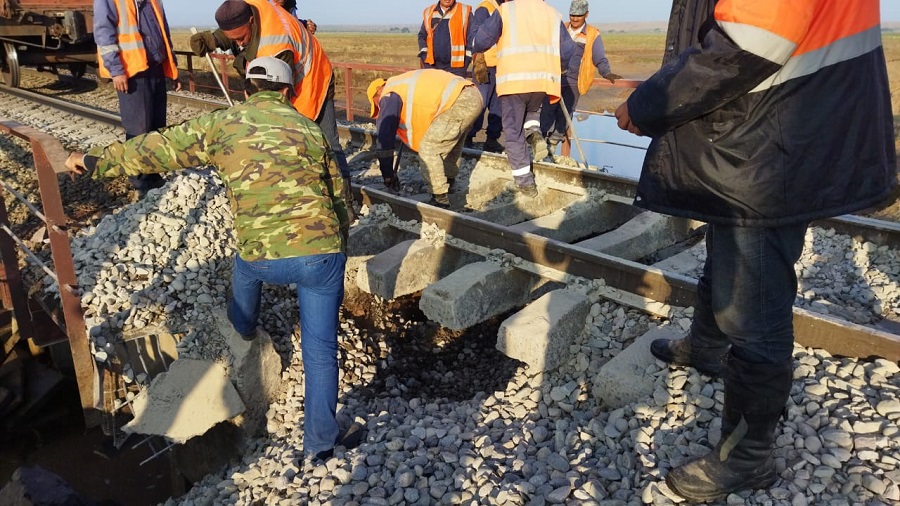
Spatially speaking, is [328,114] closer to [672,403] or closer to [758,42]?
[672,403]

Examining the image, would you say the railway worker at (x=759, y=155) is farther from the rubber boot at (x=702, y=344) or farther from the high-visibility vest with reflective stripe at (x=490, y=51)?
the high-visibility vest with reflective stripe at (x=490, y=51)

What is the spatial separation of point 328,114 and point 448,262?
64.0 inches

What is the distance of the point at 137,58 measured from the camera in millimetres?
5000

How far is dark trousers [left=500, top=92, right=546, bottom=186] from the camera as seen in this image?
5.71 m

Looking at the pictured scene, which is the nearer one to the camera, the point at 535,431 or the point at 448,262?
the point at 535,431

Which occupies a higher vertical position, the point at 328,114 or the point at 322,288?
the point at 328,114

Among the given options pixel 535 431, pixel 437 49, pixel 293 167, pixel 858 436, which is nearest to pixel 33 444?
pixel 293 167

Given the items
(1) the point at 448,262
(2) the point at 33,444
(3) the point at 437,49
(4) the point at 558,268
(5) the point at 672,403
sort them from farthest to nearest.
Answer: (3) the point at 437,49 → (2) the point at 33,444 → (1) the point at 448,262 → (4) the point at 558,268 → (5) the point at 672,403

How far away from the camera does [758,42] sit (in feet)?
5.82

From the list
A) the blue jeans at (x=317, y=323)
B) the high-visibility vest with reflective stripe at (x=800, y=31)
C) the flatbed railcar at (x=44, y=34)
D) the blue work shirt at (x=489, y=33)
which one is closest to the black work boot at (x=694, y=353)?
the high-visibility vest with reflective stripe at (x=800, y=31)

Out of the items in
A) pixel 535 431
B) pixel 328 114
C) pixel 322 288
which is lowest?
pixel 535 431

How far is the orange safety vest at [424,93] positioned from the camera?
5.23m

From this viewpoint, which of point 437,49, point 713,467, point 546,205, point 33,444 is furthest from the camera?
point 437,49

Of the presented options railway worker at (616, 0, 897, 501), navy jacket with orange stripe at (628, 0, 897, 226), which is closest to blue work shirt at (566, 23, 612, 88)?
railway worker at (616, 0, 897, 501)
